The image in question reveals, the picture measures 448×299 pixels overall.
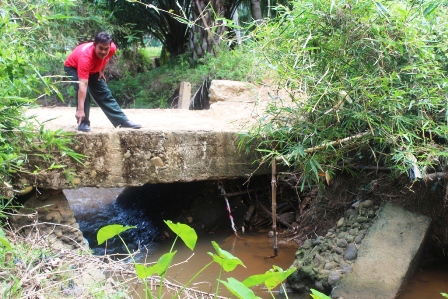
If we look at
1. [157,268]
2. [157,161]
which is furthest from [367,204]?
[157,268]

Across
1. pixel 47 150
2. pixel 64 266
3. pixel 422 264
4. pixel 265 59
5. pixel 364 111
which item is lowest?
pixel 422 264

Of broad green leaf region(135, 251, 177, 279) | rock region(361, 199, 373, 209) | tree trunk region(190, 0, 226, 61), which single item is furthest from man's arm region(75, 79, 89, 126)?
tree trunk region(190, 0, 226, 61)

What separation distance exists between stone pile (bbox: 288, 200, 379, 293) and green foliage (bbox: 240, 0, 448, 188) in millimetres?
650

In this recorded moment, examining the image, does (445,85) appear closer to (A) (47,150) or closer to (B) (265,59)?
(B) (265,59)

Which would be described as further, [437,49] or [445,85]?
[437,49]

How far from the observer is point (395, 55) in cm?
425

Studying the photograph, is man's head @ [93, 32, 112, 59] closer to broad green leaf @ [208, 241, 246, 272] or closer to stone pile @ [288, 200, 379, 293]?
stone pile @ [288, 200, 379, 293]

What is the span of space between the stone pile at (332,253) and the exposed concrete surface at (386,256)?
83mm

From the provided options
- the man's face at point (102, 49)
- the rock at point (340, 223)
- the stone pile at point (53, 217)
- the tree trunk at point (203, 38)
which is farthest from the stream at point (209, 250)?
the tree trunk at point (203, 38)

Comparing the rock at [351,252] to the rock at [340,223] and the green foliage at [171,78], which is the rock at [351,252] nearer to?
the rock at [340,223]

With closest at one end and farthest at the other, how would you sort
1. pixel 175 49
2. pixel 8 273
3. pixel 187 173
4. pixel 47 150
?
pixel 8 273, pixel 47 150, pixel 187 173, pixel 175 49

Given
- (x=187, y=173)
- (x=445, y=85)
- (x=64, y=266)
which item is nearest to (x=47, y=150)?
(x=187, y=173)

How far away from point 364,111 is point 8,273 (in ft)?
9.31

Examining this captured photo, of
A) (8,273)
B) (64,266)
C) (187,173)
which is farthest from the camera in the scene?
(187,173)
